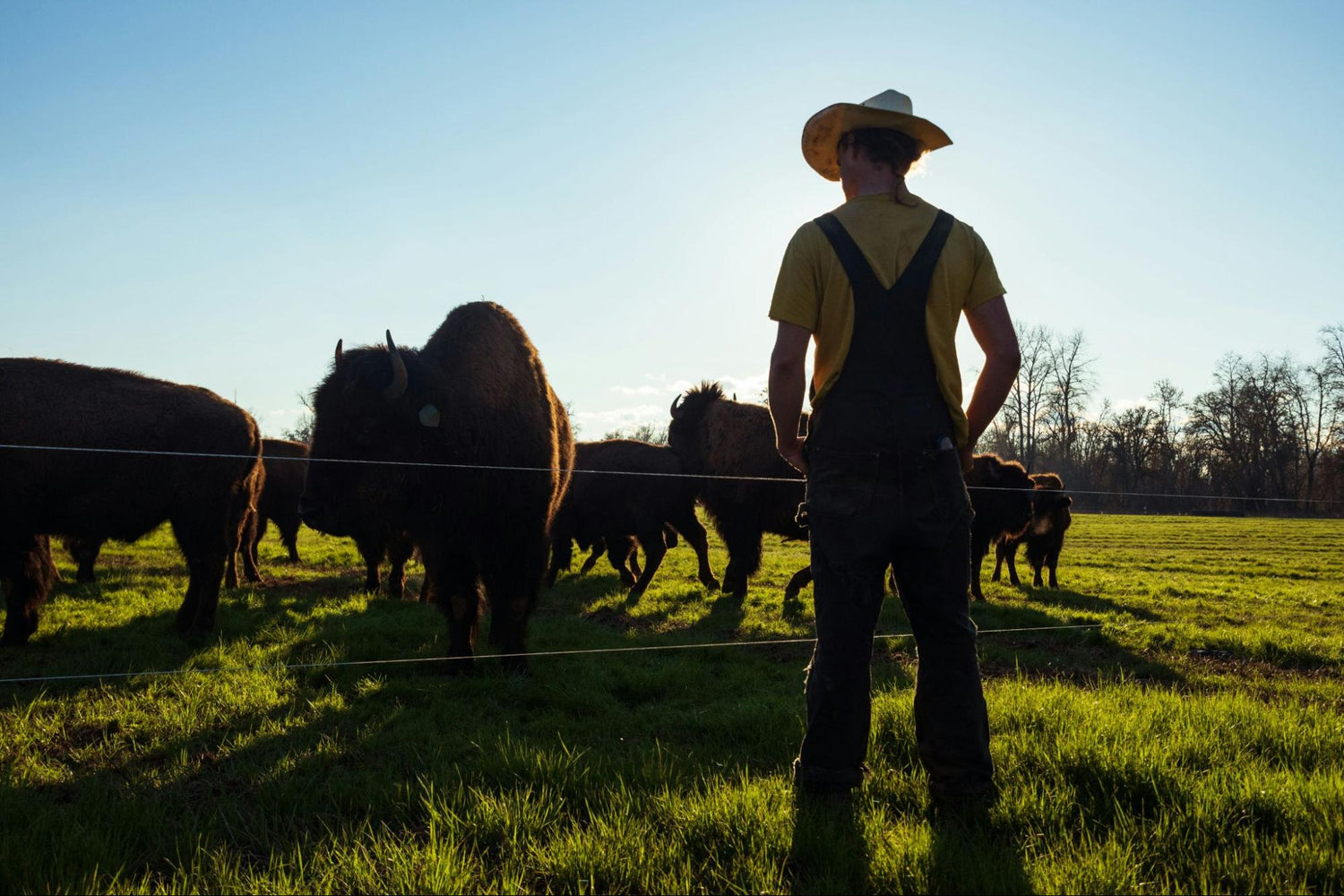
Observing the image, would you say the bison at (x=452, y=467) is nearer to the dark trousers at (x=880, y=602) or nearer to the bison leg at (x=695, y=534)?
the dark trousers at (x=880, y=602)

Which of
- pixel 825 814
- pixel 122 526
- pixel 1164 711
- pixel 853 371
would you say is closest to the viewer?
pixel 825 814

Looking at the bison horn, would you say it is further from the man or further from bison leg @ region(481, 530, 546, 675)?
the man

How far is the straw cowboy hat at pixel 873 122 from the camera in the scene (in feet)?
9.75

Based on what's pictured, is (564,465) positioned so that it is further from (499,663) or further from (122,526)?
(122,526)

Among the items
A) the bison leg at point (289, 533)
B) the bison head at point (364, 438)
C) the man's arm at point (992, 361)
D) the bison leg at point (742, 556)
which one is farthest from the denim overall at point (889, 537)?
the bison leg at point (289, 533)

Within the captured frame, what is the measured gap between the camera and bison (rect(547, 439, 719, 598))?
11.4 m

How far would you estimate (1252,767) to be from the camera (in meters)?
3.11

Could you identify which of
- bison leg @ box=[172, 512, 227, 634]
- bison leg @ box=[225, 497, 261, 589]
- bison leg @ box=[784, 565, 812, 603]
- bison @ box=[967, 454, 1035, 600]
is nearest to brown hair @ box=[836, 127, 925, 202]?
bison leg @ box=[172, 512, 227, 634]

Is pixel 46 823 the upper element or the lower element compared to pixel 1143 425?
lower

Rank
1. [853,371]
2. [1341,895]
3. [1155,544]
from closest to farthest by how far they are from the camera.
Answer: [1341,895]
[853,371]
[1155,544]

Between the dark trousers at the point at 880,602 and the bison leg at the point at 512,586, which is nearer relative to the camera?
the dark trousers at the point at 880,602

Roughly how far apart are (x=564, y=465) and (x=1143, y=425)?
6819 cm

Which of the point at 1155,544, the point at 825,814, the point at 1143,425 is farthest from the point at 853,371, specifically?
the point at 1143,425

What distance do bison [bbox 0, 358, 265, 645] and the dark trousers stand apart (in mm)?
5419
